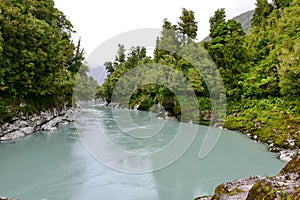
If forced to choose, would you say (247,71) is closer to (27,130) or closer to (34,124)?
(34,124)

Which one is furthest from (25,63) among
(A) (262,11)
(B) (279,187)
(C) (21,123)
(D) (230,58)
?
(A) (262,11)

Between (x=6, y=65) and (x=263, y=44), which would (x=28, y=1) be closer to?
(x=6, y=65)

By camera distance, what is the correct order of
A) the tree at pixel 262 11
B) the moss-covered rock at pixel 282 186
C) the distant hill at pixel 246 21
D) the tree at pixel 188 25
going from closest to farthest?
the moss-covered rock at pixel 282 186 → the tree at pixel 188 25 → the tree at pixel 262 11 → the distant hill at pixel 246 21

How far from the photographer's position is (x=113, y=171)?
9016 mm

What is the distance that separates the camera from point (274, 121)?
1340 centimetres

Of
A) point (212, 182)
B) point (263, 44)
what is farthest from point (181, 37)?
point (212, 182)

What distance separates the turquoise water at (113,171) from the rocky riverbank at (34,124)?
982 mm

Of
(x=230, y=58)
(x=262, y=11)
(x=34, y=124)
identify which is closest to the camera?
(x=34, y=124)

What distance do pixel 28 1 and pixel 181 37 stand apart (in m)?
15.2

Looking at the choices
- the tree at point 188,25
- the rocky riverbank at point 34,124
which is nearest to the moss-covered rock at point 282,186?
the rocky riverbank at point 34,124

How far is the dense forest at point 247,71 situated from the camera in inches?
525

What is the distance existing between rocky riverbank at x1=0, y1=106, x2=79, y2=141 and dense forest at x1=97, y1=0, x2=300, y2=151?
9.75m

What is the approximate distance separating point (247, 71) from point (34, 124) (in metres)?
17.6

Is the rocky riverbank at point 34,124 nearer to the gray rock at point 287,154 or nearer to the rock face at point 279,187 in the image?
the rock face at point 279,187
